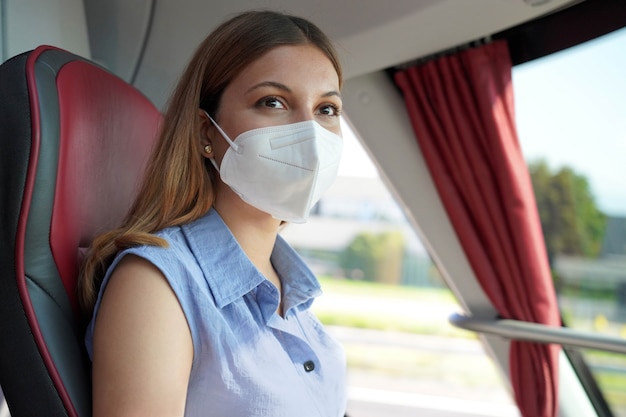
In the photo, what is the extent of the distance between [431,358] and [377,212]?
8.39ft

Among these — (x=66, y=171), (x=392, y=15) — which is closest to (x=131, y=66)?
(x=392, y=15)

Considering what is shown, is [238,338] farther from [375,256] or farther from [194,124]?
[375,256]

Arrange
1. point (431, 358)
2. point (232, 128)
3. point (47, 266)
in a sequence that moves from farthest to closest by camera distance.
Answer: point (431, 358) < point (232, 128) < point (47, 266)

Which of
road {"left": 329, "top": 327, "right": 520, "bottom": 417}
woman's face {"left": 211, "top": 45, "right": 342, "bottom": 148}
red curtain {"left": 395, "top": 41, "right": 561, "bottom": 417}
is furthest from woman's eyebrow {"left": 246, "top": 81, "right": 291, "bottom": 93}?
road {"left": 329, "top": 327, "right": 520, "bottom": 417}

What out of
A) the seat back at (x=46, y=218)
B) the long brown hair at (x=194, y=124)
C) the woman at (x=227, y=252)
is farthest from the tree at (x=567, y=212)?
the seat back at (x=46, y=218)

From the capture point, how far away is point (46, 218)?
1.28 metres

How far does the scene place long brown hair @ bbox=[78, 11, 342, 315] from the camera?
1.50 meters

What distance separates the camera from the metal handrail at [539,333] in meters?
2.37

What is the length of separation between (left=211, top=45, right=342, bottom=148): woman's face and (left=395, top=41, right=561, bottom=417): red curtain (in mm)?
1090

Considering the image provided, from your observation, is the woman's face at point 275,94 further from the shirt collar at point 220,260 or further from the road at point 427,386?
the road at point 427,386

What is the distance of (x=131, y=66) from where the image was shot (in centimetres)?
249

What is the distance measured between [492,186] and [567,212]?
1.48ft

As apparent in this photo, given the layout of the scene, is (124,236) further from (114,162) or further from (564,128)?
(564,128)

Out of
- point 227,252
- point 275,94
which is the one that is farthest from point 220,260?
point 275,94
